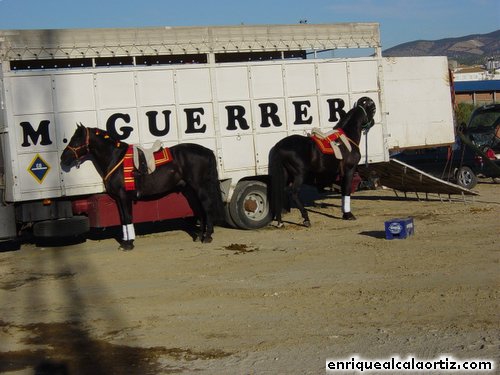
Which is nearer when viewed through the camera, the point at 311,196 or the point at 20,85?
the point at 20,85

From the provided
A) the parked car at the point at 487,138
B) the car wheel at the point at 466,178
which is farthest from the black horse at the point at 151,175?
the parked car at the point at 487,138

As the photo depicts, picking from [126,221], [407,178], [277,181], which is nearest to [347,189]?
[277,181]

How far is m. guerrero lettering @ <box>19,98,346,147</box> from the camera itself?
13828mm

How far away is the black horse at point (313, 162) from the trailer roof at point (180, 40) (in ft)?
5.07

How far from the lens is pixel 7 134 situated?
13586mm

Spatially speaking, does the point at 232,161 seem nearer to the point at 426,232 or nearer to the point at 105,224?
the point at 105,224

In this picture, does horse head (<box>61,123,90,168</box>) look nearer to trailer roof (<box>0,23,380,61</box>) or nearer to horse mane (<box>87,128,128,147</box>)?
horse mane (<box>87,128,128,147</box>)

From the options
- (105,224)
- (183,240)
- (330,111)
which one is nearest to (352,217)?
(330,111)

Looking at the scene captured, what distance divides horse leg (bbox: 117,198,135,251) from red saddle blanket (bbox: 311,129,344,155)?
3.95 m

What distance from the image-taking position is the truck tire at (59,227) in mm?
13875

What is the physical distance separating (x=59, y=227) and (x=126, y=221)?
45.4 inches

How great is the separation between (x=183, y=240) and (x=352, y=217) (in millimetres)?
3654

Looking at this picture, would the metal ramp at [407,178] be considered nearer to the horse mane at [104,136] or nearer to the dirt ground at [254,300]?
the dirt ground at [254,300]

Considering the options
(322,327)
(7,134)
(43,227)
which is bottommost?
(322,327)
